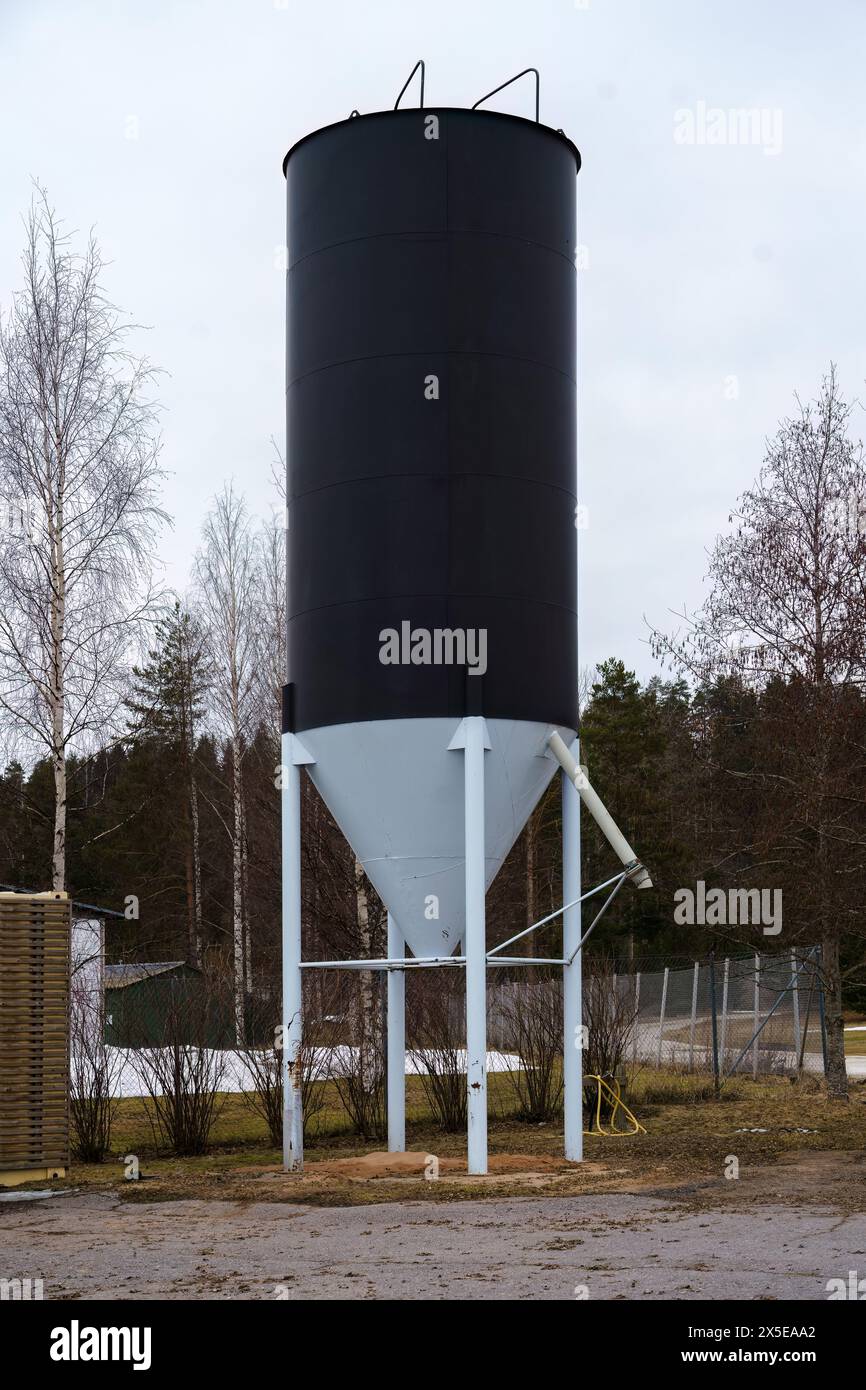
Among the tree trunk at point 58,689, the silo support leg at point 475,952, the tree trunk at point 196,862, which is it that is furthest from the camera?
the tree trunk at point 196,862

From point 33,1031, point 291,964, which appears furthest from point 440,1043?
point 33,1031

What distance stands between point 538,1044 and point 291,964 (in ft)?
18.6

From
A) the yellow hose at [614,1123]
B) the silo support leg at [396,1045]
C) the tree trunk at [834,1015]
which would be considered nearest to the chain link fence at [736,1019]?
the tree trunk at [834,1015]

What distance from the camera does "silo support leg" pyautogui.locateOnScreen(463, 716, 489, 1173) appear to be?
42.0ft

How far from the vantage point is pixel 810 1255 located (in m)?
8.75

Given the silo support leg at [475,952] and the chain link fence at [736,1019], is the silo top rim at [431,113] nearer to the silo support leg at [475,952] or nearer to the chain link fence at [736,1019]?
the silo support leg at [475,952]

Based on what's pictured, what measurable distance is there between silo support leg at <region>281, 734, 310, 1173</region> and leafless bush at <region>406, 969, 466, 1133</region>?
352 centimetres

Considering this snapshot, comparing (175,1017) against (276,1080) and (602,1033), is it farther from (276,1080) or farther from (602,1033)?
(602,1033)

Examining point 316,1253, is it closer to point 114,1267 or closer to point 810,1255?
point 114,1267

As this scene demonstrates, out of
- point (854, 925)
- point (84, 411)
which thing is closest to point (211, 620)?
point (84, 411)

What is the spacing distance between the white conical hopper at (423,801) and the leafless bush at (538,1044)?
5.32 m

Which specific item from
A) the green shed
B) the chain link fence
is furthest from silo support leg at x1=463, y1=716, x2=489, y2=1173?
the chain link fence

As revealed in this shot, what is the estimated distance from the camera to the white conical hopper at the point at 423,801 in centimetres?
1333

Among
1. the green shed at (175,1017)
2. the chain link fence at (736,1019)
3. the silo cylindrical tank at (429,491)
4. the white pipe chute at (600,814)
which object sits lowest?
the chain link fence at (736,1019)
